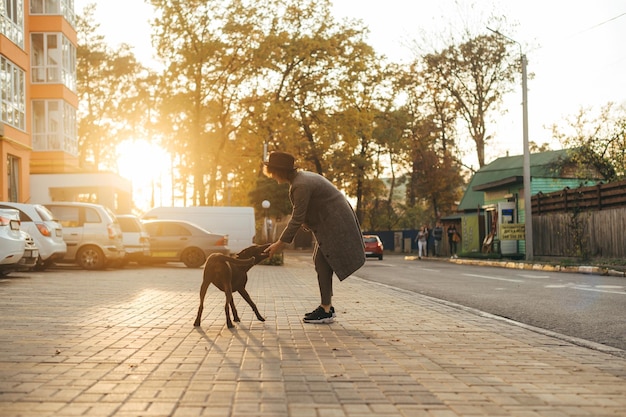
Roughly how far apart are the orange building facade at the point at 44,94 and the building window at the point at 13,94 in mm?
40

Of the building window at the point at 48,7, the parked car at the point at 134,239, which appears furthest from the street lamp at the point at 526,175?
the building window at the point at 48,7

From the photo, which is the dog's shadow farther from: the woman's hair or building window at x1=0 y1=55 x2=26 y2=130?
building window at x1=0 y1=55 x2=26 y2=130

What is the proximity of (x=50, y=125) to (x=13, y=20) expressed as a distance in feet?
22.6

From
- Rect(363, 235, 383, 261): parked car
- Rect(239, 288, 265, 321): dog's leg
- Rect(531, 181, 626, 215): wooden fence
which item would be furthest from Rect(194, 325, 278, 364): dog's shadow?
Rect(363, 235, 383, 261): parked car

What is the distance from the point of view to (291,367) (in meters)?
5.40

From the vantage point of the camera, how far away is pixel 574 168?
120 ft

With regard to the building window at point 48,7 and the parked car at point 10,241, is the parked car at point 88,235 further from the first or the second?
the building window at point 48,7

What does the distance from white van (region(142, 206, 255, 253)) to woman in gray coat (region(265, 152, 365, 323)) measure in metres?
21.4

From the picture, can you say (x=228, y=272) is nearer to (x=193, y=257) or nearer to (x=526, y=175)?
(x=193, y=257)

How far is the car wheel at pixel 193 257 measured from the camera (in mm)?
23938

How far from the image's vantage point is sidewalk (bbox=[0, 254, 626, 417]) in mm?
4238

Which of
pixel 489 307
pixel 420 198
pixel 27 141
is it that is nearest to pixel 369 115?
pixel 27 141

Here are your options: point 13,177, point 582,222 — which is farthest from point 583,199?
point 13,177

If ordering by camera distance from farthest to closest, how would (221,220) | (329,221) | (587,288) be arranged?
(221,220)
(587,288)
(329,221)
